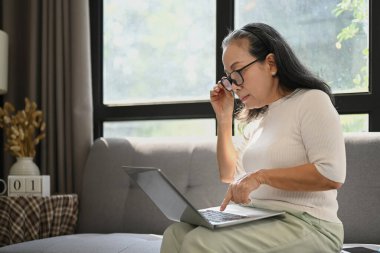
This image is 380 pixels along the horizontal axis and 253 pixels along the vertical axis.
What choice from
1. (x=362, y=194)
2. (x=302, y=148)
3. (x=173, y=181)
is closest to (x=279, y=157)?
(x=302, y=148)

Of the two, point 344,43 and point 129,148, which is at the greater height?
point 344,43

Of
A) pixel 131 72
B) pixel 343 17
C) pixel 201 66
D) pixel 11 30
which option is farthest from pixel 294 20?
pixel 11 30

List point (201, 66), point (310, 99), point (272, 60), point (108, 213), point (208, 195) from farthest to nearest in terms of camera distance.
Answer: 1. point (201, 66)
2. point (108, 213)
3. point (208, 195)
4. point (272, 60)
5. point (310, 99)

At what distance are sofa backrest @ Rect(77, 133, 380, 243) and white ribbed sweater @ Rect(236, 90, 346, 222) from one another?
2.12 feet

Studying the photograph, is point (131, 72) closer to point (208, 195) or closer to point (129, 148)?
point (129, 148)

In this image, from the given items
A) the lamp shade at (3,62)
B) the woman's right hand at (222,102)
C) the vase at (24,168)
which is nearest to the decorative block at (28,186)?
the vase at (24,168)

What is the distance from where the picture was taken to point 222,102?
7.11 feet

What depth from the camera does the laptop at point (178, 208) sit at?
152 cm

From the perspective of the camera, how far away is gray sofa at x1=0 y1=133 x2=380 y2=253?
7.72ft

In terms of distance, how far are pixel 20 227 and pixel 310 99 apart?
1.63 metres

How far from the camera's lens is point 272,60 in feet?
6.20

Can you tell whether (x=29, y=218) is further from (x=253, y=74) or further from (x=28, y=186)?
(x=253, y=74)

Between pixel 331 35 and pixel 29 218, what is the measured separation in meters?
1.72

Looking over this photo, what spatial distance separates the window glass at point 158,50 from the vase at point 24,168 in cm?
65
